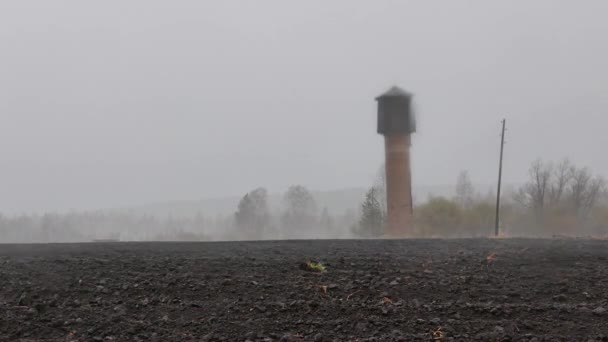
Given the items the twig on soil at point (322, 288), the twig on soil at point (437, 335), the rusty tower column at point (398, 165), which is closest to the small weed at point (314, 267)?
the twig on soil at point (322, 288)

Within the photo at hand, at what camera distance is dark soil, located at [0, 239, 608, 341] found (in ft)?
12.9

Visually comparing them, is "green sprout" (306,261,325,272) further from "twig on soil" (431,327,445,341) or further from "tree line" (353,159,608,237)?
"tree line" (353,159,608,237)

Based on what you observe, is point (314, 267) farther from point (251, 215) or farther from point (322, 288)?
point (251, 215)

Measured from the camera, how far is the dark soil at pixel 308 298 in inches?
155

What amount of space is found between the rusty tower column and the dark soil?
1670cm

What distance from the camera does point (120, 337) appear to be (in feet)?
12.8

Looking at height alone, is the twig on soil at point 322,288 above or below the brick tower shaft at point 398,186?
below

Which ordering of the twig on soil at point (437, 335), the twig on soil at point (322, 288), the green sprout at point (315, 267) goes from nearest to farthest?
the twig on soil at point (437, 335) → the twig on soil at point (322, 288) → the green sprout at point (315, 267)

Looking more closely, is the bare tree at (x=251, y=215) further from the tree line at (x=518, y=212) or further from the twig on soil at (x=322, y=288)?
the twig on soil at (x=322, y=288)

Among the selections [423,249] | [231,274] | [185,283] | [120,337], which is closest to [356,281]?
[231,274]

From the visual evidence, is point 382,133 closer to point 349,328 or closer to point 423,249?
point 423,249

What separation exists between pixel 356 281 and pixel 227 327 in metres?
1.58

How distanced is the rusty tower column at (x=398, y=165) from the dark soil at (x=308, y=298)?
16.7 m

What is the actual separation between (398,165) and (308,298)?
1956 centimetres
